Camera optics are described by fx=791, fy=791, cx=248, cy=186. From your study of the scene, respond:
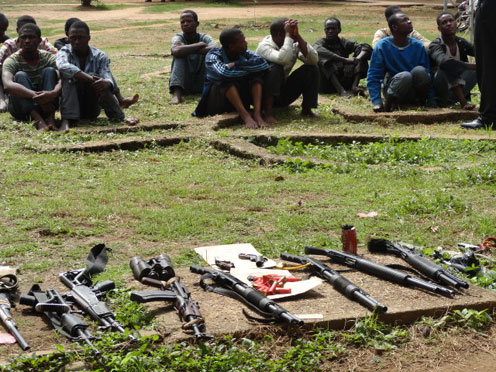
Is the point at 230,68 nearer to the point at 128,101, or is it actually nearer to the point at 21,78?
the point at 128,101

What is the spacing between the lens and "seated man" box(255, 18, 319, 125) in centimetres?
919

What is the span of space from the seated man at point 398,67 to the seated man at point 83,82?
10.0ft

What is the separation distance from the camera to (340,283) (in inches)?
156

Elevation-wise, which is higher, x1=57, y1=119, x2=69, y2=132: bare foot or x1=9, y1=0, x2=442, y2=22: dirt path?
x1=9, y1=0, x2=442, y2=22: dirt path

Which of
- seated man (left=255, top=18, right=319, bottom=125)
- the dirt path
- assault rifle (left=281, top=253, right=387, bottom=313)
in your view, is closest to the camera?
assault rifle (left=281, top=253, right=387, bottom=313)

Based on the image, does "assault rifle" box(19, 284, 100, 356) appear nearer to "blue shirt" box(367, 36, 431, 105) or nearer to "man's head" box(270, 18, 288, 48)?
"man's head" box(270, 18, 288, 48)

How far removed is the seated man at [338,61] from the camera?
11047mm

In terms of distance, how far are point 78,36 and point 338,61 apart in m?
3.86

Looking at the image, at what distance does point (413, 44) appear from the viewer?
32.3ft

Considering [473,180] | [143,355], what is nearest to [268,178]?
[473,180]

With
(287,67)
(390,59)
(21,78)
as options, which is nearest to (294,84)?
(287,67)

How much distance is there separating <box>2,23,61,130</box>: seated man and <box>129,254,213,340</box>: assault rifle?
497 cm

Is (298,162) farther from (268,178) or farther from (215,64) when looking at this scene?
(215,64)


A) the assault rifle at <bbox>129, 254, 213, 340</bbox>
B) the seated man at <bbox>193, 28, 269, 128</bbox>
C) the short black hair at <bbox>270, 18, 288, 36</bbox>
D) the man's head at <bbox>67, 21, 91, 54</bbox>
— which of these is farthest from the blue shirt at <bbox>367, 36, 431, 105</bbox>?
the assault rifle at <bbox>129, 254, 213, 340</bbox>
